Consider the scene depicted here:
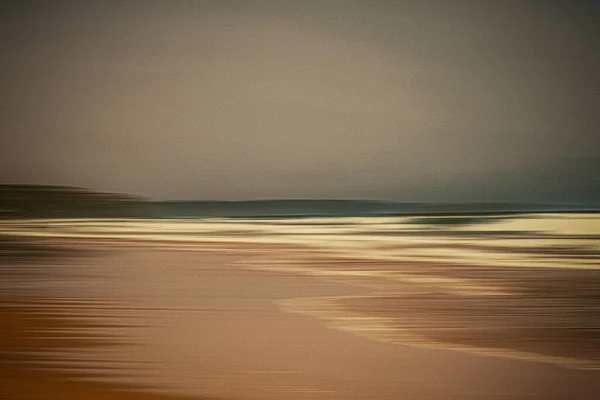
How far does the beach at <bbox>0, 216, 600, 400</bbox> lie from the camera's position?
0.80 m

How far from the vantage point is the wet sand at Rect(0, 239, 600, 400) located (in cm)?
78

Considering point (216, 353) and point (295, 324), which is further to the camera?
point (295, 324)

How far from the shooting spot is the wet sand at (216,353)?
78 centimetres

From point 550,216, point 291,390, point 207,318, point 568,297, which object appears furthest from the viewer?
point 550,216

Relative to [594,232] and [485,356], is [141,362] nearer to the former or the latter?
[485,356]

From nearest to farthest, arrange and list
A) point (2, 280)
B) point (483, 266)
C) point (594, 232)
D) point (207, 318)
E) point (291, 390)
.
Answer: point (291, 390) → point (207, 318) → point (2, 280) → point (483, 266) → point (594, 232)

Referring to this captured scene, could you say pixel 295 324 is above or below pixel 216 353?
above

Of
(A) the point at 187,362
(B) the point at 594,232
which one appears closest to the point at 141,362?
(A) the point at 187,362

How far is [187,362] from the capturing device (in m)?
0.88

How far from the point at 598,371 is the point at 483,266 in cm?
89

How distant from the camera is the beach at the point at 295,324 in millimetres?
797

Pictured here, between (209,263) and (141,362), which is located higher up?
(209,263)

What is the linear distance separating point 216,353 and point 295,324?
24 centimetres

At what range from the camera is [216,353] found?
92 cm
